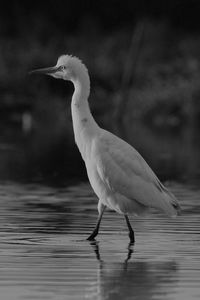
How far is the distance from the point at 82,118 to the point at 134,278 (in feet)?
12.3

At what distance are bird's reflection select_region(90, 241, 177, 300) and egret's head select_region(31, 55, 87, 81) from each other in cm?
309

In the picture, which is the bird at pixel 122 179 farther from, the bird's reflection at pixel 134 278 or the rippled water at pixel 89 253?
the bird's reflection at pixel 134 278

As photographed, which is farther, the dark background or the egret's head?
the dark background

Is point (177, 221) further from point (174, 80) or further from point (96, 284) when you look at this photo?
point (174, 80)

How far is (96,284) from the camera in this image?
34.9 ft

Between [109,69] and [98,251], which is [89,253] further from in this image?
[109,69]

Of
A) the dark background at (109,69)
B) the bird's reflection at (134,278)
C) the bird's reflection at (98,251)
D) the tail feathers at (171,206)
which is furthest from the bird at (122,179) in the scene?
the dark background at (109,69)

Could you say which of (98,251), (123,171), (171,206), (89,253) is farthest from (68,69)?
(89,253)

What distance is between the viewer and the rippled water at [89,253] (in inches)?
408

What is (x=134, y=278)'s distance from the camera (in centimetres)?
1100

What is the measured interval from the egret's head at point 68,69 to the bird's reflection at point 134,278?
3.09 meters

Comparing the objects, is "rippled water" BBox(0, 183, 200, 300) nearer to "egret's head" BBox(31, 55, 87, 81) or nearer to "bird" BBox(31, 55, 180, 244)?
"bird" BBox(31, 55, 180, 244)

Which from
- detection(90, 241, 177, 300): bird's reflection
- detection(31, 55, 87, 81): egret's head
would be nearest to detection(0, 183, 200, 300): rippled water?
detection(90, 241, 177, 300): bird's reflection

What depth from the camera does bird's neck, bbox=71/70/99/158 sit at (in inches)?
563
